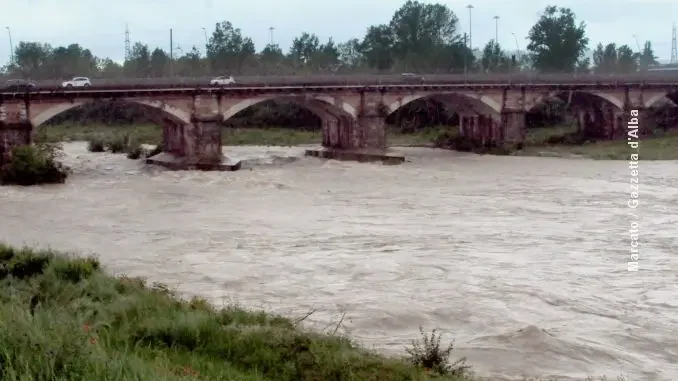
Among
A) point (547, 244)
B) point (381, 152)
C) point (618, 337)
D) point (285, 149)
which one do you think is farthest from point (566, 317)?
point (285, 149)

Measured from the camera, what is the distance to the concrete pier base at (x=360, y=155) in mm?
37350

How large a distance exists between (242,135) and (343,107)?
661 inches

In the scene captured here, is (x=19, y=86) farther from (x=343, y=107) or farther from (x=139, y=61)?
(x=139, y=61)

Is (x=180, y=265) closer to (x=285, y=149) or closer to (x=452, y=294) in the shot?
(x=452, y=294)

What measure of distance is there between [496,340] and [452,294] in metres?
2.51

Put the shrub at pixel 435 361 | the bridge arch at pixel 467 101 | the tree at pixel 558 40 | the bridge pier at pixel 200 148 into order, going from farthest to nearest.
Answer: the tree at pixel 558 40
the bridge arch at pixel 467 101
the bridge pier at pixel 200 148
the shrub at pixel 435 361

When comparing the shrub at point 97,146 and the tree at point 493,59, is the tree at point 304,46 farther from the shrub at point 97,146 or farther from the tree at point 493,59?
the shrub at point 97,146

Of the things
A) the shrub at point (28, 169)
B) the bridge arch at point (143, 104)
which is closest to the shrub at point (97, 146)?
the bridge arch at point (143, 104)

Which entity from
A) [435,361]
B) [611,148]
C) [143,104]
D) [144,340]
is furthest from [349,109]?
[144,340]

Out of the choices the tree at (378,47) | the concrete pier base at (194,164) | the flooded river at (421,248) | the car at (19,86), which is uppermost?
the tree at (378,47)

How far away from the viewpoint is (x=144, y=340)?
8.86 m

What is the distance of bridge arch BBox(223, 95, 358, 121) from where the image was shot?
3647 cm

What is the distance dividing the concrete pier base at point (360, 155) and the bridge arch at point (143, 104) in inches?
320

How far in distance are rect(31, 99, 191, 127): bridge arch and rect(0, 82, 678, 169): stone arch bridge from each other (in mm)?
37
